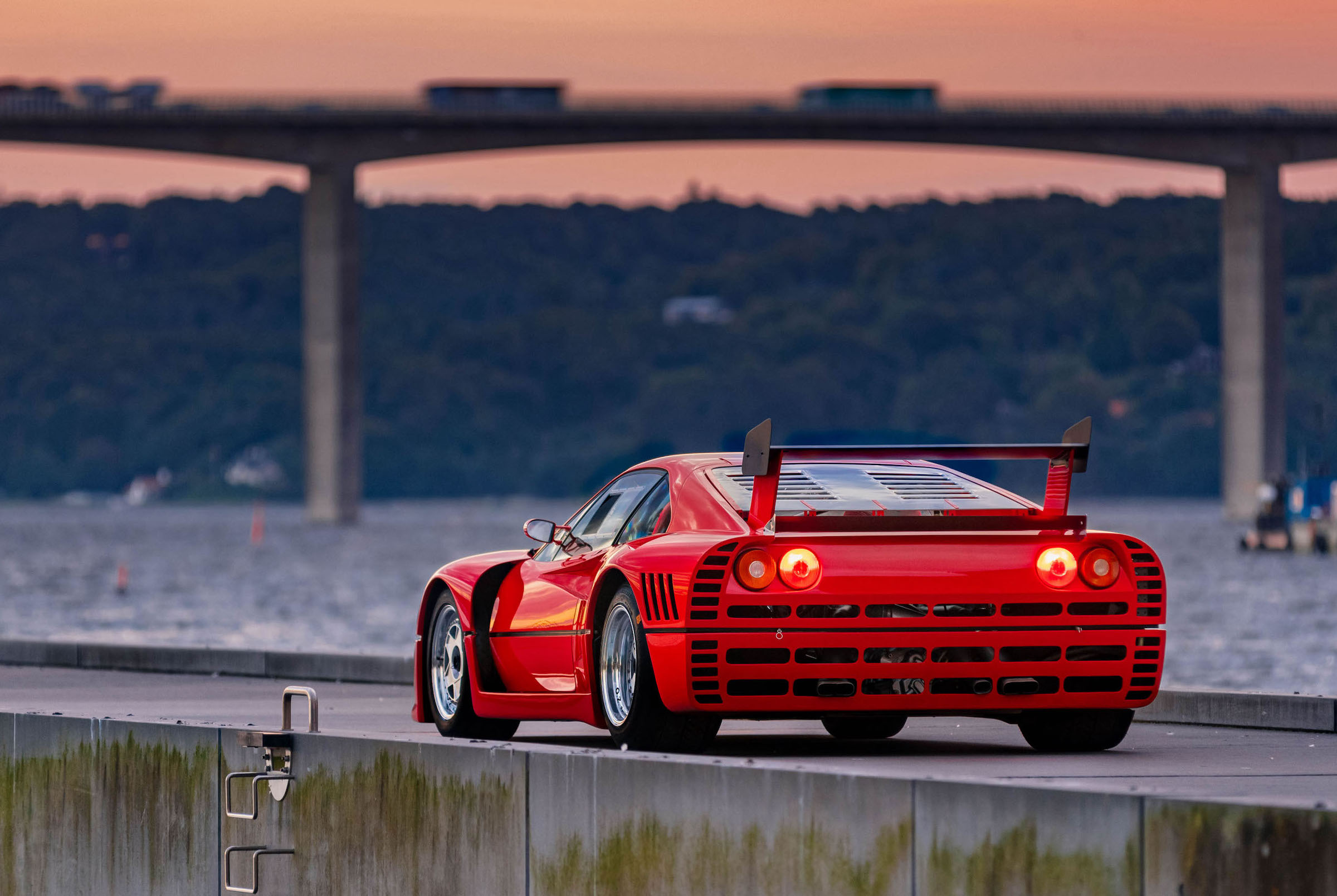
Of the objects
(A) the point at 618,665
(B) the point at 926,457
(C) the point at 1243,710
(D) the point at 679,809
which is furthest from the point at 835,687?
(C) the point at 1243,710

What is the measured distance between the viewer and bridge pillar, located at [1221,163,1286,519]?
3927 inches

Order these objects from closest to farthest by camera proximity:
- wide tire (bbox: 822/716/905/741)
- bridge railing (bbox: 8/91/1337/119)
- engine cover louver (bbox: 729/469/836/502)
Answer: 1. engine cover louver (bbox: 729/469/836/502)
2. wide tire (bbox: 822/716/905/741)
3. bridge railing (bbox: 8/91/1337/119)

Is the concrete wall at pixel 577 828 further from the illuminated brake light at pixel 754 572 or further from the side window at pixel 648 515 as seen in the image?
the side window at pixel 648 515

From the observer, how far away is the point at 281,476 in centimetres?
18050

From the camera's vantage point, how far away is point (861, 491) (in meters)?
9.74

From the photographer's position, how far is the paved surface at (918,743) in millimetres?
8305

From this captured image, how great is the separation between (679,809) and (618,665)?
7.16 feet

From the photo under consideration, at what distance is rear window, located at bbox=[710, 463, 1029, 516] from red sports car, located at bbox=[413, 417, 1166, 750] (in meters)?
0.01

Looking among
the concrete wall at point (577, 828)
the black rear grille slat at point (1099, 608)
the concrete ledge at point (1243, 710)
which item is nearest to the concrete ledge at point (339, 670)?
the concrete ledge at point (1243, 710)

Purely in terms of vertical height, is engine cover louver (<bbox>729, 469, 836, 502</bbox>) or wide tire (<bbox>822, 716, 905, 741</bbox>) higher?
engine cover louver (<bbox>729, 469, 836, 502</bbox>)

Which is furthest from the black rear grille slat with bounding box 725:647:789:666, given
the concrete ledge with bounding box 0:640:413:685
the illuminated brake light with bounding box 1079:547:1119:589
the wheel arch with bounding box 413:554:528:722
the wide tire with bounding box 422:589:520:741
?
the concrete ledge with bounding box 0:640:413:685

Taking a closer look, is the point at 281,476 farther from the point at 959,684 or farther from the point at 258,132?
the point at 959,684

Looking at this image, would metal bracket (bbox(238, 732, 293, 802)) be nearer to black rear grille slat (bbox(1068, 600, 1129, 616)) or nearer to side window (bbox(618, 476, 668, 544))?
side window (bbox(618, 476, 668, 544))

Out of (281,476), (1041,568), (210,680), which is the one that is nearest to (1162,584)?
(1041,568)
